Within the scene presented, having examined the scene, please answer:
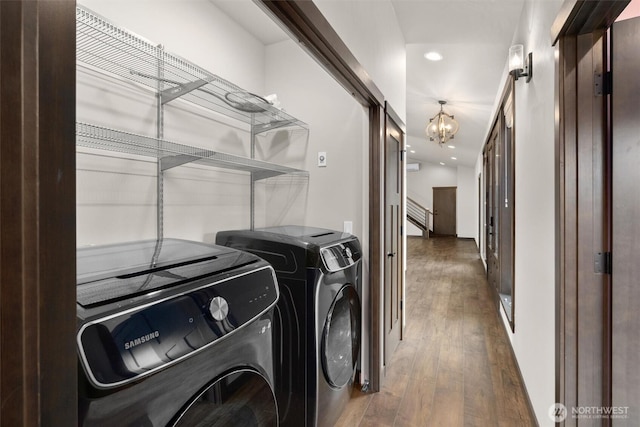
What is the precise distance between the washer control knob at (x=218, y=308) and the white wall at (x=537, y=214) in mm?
1449

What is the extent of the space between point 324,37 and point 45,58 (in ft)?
3.75

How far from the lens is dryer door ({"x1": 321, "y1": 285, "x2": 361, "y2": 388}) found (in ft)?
5.57

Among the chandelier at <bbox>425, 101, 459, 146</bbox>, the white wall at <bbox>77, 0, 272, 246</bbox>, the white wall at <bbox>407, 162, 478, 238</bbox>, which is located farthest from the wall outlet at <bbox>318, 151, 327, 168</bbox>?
the white wall at <bbox>407, 162, 478, 238</bbox>

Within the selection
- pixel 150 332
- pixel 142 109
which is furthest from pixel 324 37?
pixel 150 332

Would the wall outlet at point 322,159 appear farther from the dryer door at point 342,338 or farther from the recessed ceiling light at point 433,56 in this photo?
the recessed ceiling light at point 433,56

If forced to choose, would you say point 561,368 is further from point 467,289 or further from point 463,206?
point 463,206

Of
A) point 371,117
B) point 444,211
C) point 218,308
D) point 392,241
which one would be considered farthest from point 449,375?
point 444,211

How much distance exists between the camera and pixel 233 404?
88 centimetres

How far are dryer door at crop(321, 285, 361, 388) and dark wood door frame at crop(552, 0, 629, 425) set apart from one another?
1008 millimetres

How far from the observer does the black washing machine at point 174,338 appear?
1.95 feet

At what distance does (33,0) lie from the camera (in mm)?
393

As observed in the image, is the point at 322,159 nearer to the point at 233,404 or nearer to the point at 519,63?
the point at 519,63

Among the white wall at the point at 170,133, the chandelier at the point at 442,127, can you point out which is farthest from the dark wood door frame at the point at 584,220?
the chandelier at the point at 442,127

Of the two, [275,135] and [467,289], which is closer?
[275,135]
